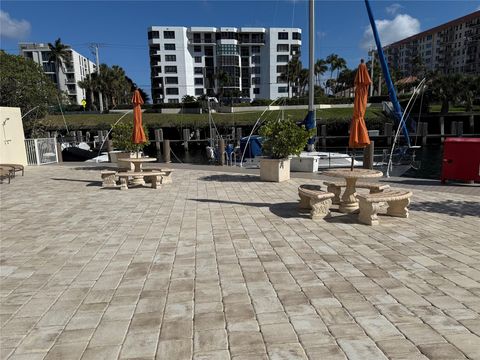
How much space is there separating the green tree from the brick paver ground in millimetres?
20457

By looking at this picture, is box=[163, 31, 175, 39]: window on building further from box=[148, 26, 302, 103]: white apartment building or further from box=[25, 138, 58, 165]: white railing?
box=[25, 138, 58, 165]: white railing

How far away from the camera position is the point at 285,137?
11461 mm

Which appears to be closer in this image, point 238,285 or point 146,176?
point 238,285

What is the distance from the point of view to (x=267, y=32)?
8850 centimetres

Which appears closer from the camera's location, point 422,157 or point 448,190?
point 448,190

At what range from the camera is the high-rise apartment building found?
307 ft

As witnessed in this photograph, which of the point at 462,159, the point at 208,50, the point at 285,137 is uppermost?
the point at 208,50

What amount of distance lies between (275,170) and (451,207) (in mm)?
5469

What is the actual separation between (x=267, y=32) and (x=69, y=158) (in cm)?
7404

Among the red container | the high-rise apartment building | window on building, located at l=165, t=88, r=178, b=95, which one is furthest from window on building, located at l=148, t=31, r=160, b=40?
the red container

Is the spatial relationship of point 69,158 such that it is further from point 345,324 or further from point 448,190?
point 345,324

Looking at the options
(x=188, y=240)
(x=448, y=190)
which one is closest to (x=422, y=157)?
(x=448, y=190)

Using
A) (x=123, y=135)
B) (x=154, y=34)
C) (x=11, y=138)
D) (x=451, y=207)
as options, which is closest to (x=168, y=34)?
(x=154, y=34)

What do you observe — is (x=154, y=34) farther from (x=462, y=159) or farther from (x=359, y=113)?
(x=359, y=113)
